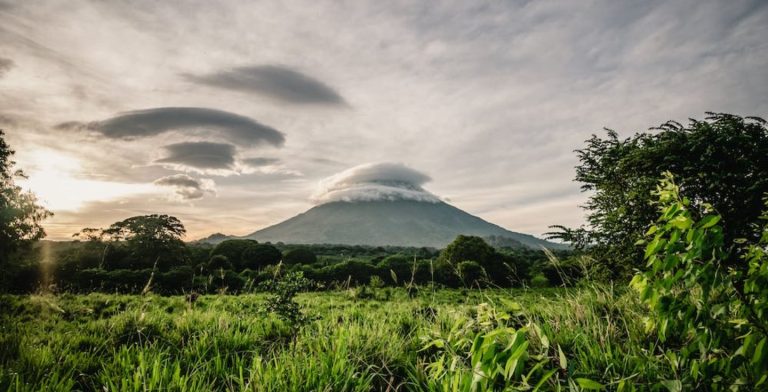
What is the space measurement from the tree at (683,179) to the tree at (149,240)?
47.2 metres

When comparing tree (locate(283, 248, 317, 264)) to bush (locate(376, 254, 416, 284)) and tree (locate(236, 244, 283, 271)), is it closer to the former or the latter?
tree (locate(236, 244, 283, 271))

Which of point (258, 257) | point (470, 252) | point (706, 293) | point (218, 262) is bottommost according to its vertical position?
point (218, 262)

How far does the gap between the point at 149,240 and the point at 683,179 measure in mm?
55285

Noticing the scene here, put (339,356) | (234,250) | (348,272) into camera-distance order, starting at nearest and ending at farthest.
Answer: (339,356), (348,272), (234,250)

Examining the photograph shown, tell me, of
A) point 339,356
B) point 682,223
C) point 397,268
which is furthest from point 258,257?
point 682,223

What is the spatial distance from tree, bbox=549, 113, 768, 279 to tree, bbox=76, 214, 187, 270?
47.2 metres

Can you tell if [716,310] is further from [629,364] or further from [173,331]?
[173,331]

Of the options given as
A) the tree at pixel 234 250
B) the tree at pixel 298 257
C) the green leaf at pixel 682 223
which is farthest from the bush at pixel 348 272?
the green leaf at pixel 682 223

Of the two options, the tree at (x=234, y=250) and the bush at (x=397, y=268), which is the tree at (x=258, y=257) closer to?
the tree at (x=234, y=250)

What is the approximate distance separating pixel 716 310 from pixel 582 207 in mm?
23025

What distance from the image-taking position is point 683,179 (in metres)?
15.3

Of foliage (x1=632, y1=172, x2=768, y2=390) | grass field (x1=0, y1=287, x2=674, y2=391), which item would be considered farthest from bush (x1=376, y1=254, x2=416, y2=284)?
foliage (x1=632, y1=172, x2=768, y2=390)

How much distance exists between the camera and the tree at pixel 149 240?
44166 mm

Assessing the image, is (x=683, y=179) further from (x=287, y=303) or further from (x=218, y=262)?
(x=218, y=262)
